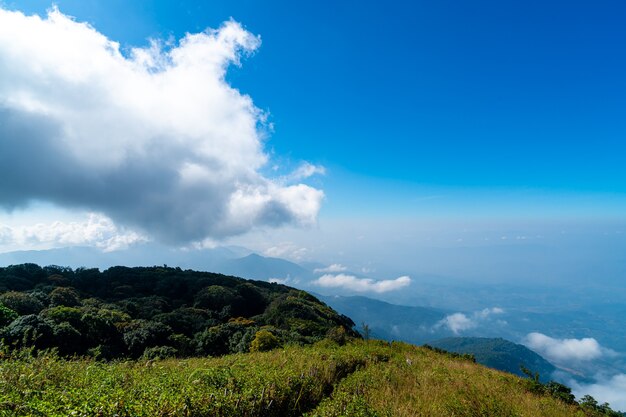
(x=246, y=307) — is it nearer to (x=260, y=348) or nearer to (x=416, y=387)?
(x=260, y=348)

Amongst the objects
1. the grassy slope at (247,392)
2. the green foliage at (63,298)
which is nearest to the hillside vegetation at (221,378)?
the grassy slope at (247,392)

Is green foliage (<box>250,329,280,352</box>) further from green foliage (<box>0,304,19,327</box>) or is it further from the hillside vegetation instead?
green foliage (<box>0,304,19,327</box>)

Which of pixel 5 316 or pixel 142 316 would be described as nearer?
pixel 5 316

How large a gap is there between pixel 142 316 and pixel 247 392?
2464 cm

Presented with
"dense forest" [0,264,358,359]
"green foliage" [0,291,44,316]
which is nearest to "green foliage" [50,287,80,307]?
"dense forest" [0,264,358,359]

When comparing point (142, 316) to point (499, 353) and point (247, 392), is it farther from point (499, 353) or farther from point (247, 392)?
point (499, 353)

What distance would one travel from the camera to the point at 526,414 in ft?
23.4

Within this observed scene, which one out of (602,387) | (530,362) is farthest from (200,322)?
(602,387)

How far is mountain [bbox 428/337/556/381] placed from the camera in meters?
113

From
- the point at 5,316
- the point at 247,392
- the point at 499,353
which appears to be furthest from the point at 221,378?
the point at 499,353

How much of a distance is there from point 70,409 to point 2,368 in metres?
2.80

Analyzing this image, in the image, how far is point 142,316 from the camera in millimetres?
25219

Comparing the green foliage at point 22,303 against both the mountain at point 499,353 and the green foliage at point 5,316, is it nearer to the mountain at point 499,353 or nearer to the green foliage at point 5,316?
the green foliage at point 5,316

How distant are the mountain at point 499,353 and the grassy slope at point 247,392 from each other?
115 meters
